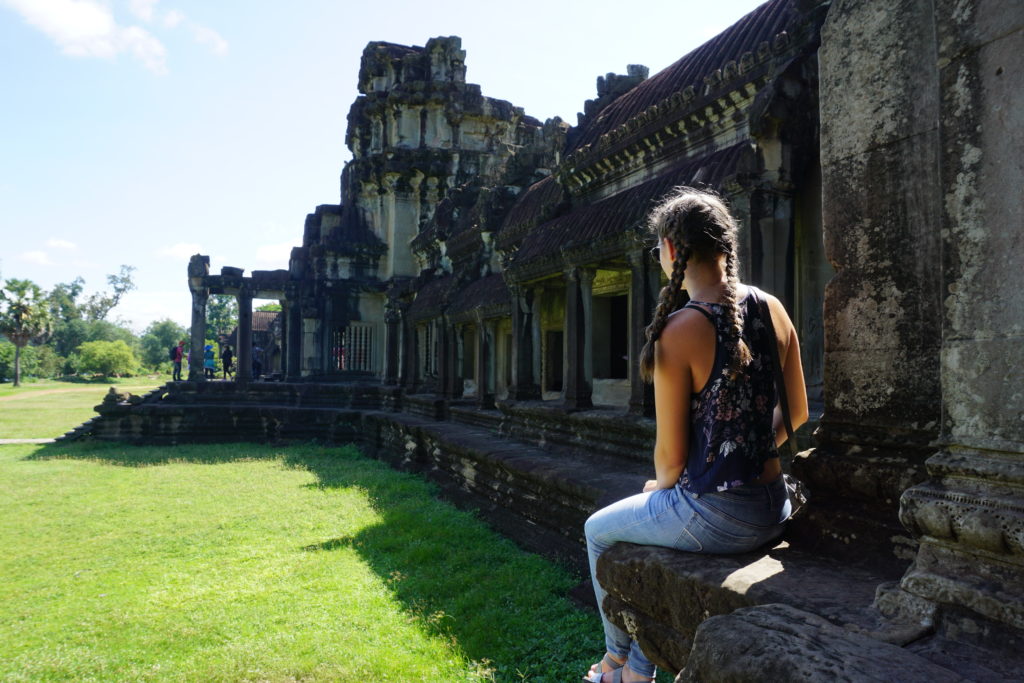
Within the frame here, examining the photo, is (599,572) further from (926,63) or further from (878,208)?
(926,63)

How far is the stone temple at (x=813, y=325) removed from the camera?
1641 mm

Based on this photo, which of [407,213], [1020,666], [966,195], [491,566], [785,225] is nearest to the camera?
[1020,666]

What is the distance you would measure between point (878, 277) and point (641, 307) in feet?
12.5

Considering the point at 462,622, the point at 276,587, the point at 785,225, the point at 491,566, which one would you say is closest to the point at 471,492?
the point at 491,566

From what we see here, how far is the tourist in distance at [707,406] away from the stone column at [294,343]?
1974cm

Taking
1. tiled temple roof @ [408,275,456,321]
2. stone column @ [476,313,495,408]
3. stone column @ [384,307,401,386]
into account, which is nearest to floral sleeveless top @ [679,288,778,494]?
stone column @ [476,313,495,408]

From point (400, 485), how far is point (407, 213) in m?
12.8

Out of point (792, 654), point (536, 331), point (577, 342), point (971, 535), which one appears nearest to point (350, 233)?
point (536, 331)

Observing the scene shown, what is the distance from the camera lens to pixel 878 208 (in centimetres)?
229

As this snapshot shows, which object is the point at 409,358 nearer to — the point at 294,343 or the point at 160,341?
the point at 294,343

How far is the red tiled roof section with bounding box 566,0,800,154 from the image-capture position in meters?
5.60

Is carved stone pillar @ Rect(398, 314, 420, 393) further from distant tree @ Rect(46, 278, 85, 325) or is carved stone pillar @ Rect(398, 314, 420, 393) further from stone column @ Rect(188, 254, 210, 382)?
distant tree @ Rect(46, 278, 85, 325)

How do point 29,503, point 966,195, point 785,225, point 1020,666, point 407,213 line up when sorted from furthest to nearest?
point 407,213, point 29,503, point 785,225, point 966,195, point 1020,666

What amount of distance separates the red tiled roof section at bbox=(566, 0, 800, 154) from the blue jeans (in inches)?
165
